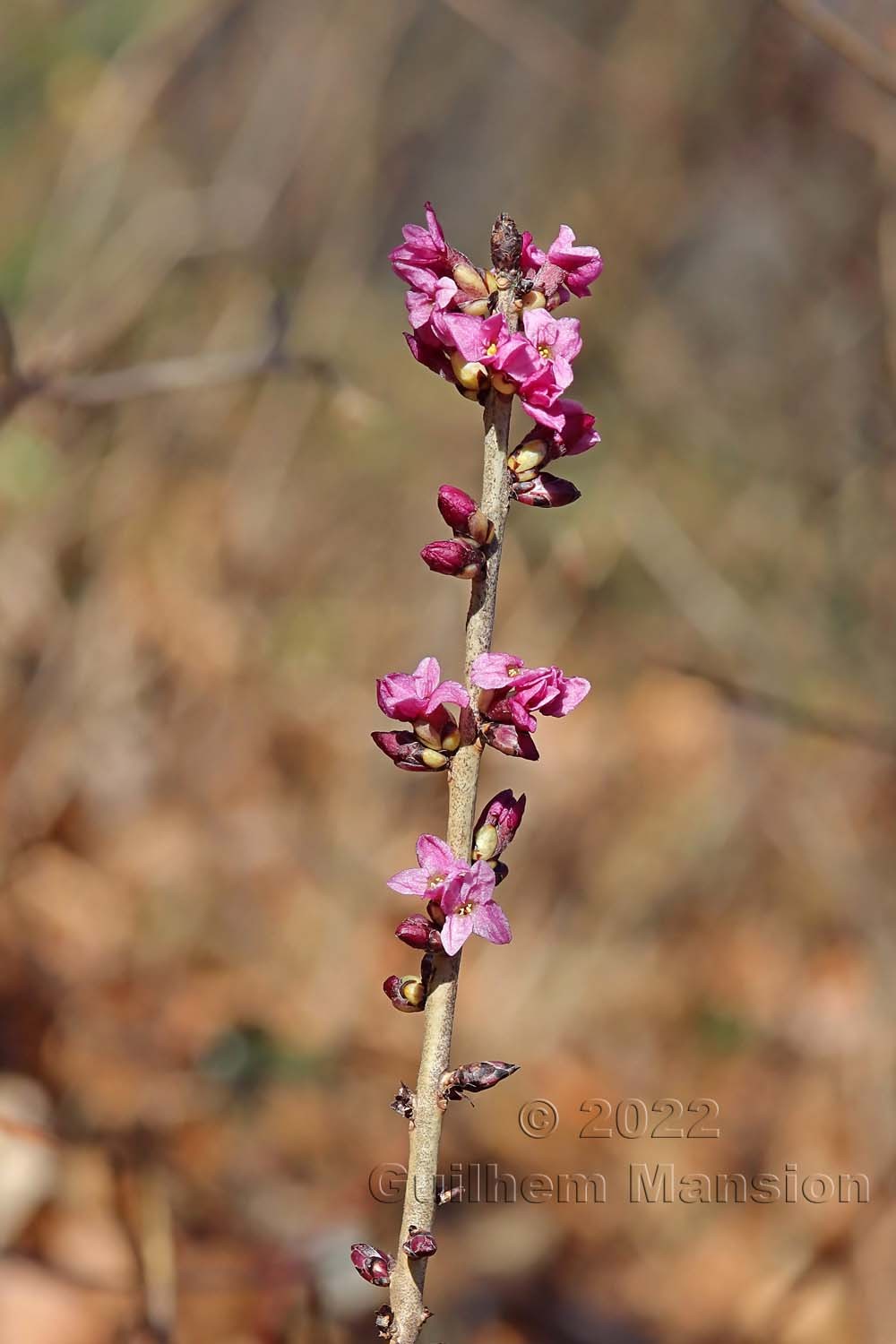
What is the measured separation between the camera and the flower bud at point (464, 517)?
1.13 meters

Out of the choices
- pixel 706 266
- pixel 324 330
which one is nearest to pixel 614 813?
pixel 324 330

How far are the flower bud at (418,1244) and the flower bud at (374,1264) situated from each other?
0.09 metres

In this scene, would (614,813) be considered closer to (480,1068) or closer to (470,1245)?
(470,1245)

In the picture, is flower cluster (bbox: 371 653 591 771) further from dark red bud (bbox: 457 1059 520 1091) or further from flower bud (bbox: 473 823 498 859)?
dark red bud (bbox: 457 1059 520 1091)

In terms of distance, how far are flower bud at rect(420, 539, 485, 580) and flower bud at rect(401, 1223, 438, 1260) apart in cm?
65

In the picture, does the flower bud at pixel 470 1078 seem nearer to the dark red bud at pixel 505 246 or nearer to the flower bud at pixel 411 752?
the flower bud at pixel 411 752

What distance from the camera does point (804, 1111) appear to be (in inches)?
130

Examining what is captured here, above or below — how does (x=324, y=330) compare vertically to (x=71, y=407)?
above

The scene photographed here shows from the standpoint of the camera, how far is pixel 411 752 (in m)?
1.19

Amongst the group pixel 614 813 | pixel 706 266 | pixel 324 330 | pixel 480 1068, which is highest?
pixel 706 266

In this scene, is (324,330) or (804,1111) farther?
(324,330)

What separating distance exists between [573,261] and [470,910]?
0.67 m

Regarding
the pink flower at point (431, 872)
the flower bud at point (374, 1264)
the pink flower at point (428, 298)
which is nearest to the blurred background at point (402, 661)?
the flower bud at point (374, 1264)

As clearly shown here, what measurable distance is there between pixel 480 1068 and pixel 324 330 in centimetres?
423
